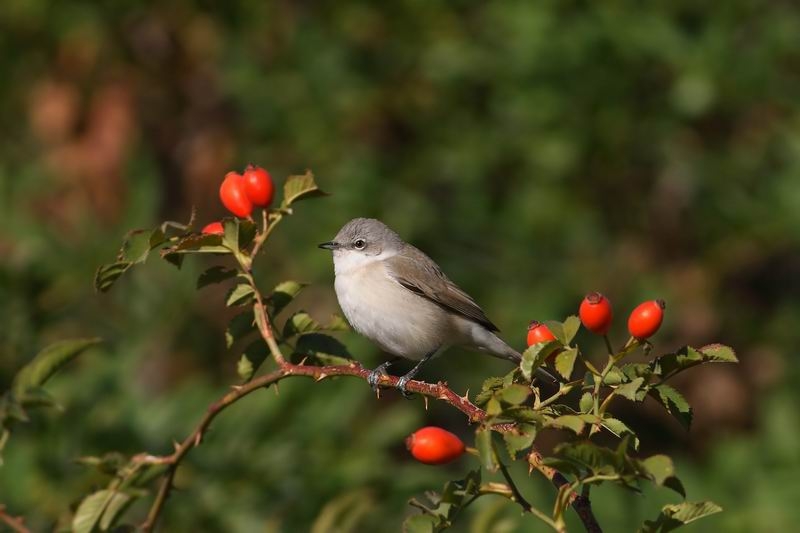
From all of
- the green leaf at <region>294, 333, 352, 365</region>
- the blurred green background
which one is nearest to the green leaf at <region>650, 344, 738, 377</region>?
the green leaf at <region>294, 333, 352, 365</region>

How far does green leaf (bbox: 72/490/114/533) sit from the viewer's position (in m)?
2.14

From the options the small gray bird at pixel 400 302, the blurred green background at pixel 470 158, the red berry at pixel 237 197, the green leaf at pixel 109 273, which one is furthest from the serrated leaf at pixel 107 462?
the blurred green background at pixel 470 158

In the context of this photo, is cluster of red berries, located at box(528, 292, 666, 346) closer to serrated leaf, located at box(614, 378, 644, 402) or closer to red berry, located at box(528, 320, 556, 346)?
red berry, located at box(528, 320, 556, 346)

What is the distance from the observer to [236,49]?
24.2 ft

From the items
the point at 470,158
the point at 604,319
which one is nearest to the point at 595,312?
the point at 604,319

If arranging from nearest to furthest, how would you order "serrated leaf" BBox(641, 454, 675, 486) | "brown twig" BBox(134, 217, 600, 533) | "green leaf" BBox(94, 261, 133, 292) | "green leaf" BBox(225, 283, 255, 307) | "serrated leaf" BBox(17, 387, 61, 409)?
"serrated leaf" BBox(641, 454, 675, 486), "brown twig" BBox(134, 217, 600, 533), "serrated leaf" BBox(17, 387, 61, 409), "green leaf" BBox(94, 261, 133, 292), "green leaf" BBox(225, 283, 255, 307)

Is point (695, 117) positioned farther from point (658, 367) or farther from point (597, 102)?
point (658, 367)

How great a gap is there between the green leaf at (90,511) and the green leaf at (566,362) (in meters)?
0.95

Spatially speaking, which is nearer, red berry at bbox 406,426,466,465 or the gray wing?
red berry at bbox 406,426,466,465

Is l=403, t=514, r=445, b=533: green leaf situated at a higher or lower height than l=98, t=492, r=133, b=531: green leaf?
lower

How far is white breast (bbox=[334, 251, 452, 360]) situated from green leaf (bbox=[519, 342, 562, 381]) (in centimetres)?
222

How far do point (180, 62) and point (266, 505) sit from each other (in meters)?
4.21

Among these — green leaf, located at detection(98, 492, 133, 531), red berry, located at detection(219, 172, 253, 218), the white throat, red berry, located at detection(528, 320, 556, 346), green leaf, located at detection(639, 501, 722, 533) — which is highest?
red berry, located at detection(219, 172, 253, 218)

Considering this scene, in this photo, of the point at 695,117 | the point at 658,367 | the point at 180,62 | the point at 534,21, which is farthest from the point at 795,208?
the point at 658,367
